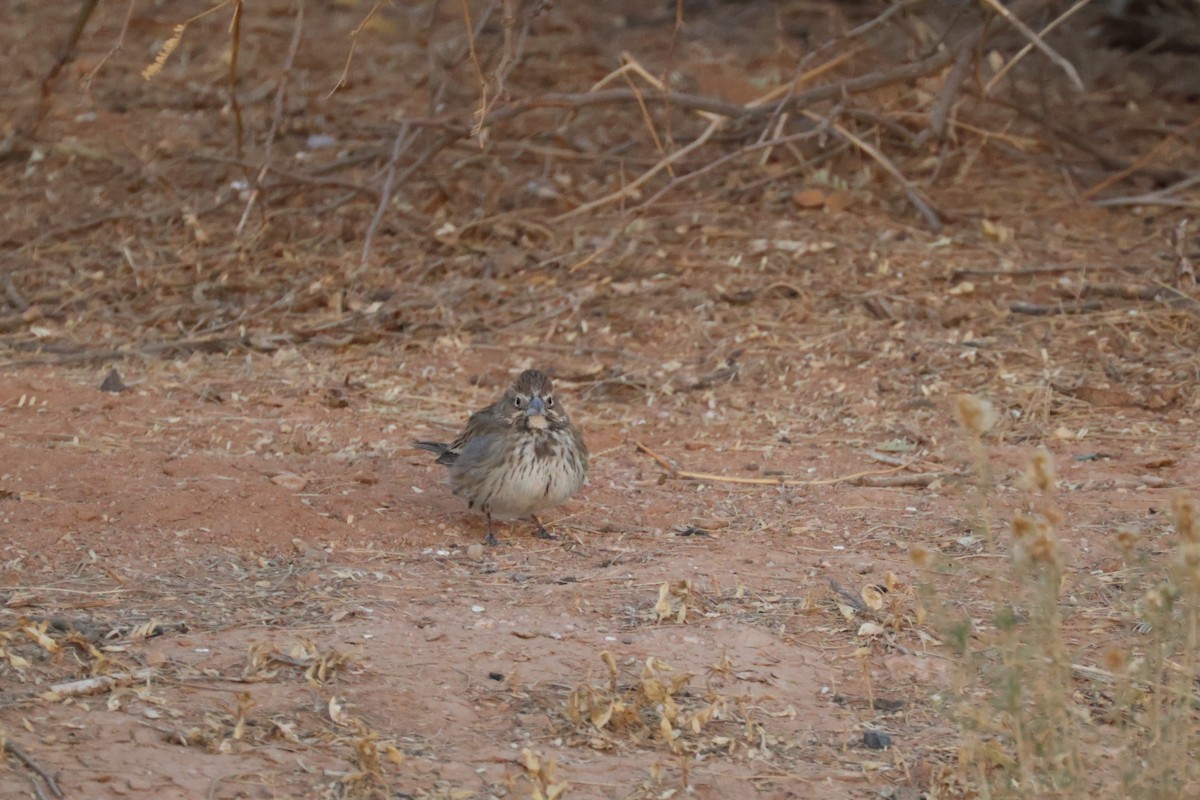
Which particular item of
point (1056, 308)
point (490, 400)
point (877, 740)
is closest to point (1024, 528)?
point (877, 740)

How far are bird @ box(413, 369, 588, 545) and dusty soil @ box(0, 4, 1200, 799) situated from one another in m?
0.19

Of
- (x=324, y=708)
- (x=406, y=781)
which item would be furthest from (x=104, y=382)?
(x=406, y=781)

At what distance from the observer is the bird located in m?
5.72

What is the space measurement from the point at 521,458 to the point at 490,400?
164cm

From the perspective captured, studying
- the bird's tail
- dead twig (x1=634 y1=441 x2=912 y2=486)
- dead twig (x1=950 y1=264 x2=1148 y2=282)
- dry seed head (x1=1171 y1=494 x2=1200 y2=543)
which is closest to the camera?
dry seed head (x1=1171 y1=494 x2=1200 y2=543)

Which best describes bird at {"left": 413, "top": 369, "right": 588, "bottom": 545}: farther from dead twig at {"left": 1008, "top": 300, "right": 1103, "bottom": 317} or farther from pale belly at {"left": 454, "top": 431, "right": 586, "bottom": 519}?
dead twig at {"left": 1008, "top": 300, "right": 1103, "bottom": 317}

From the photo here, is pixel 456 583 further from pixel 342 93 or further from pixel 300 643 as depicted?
pixel 342 93

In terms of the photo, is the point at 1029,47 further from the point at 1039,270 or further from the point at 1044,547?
the point at 1044,547

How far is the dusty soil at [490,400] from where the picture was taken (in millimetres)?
3982

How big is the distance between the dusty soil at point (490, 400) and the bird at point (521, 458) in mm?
186

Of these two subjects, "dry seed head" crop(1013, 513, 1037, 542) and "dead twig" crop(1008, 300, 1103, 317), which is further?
"dead twig" crop(1008, 300, 1103, 317)

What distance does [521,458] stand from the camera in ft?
18.9

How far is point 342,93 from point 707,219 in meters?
3.52

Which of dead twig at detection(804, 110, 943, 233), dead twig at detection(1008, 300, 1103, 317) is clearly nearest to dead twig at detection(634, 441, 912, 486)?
dead twig at detection(1008, 300, 1103, 317)
